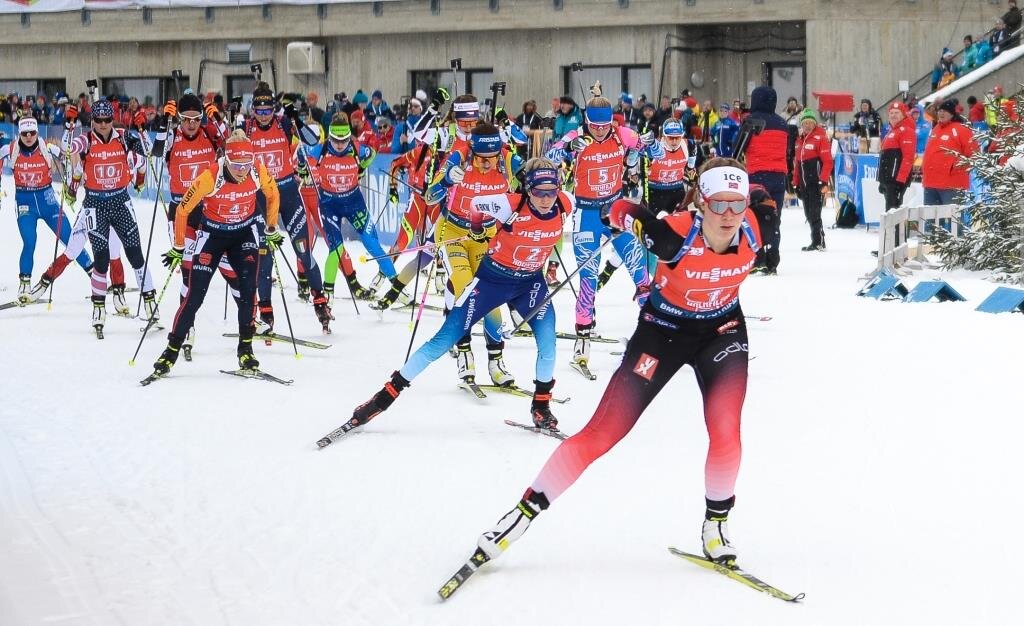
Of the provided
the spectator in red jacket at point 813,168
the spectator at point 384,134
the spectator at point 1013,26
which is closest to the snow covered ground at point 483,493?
the spectator in red jacket at point 813,168

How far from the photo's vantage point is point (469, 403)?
31.3ft

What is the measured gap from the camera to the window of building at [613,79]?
107 feet

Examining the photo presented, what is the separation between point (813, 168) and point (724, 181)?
44.1 feet

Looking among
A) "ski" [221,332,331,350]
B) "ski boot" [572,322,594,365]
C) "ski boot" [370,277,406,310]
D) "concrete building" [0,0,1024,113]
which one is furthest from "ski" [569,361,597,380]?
"concrete building" [0,0,1024,113]

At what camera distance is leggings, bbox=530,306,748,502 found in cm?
570

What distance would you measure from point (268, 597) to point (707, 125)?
20597 mm

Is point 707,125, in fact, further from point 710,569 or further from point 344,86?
point 710,569

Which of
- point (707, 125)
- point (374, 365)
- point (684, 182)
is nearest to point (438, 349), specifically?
point (374, 365)

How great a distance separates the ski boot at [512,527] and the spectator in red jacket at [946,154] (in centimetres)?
1184

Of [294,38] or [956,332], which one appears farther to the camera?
[294,38]

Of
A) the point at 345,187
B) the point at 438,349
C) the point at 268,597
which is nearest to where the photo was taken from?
the point at 268,597

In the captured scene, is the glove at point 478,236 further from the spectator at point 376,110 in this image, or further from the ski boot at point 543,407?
the spectator at point 376,110

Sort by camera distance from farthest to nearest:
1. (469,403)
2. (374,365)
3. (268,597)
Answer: (374,365) < (469,403) < (268,597)

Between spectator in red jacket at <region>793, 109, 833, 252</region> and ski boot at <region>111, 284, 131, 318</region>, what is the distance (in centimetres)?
908
